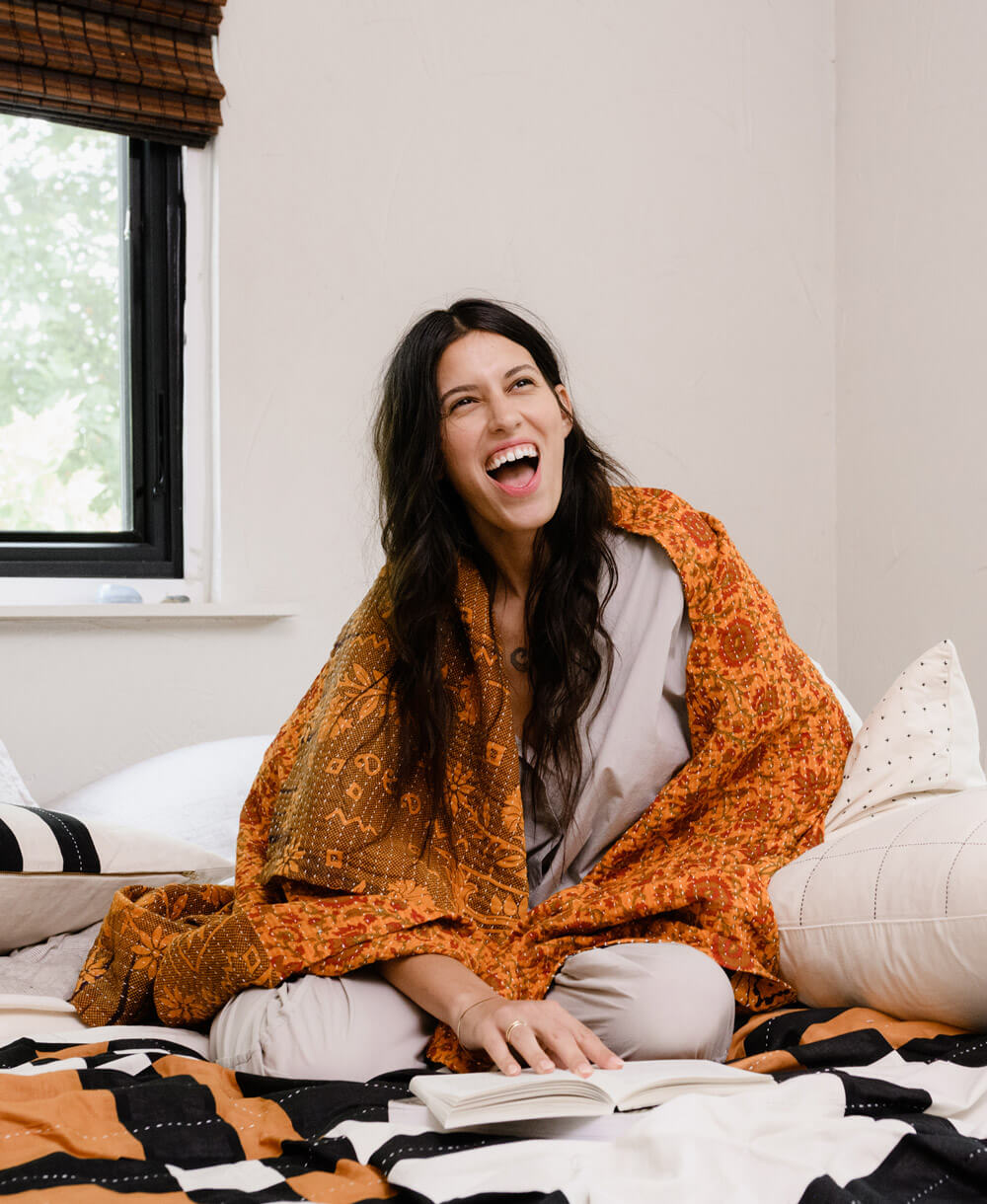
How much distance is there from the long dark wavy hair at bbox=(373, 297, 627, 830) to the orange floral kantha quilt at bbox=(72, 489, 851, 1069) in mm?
31

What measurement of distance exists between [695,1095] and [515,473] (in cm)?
80

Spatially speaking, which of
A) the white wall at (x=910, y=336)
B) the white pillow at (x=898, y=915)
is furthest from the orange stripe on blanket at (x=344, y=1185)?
the white wall at (x=910, y=336)

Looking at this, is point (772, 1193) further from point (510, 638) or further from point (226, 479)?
point (226, 479)

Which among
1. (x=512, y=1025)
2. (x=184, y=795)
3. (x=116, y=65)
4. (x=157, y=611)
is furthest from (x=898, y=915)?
(x=116, y=65)

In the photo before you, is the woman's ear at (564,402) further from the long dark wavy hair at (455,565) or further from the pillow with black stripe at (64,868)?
the pillow with black stripe at (64,868)

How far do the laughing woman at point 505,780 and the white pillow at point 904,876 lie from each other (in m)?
0.04

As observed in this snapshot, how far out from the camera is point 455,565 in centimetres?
145

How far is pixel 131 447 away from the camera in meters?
2.29

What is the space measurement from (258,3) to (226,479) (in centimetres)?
91

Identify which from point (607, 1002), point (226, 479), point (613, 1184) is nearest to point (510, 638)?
point (607, 1002)

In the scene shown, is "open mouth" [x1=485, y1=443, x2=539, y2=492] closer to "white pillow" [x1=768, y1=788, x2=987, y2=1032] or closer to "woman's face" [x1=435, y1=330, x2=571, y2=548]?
"woman's face" [x1=435, y1=330, x2=571, y2=548]

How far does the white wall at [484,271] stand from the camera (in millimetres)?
2256

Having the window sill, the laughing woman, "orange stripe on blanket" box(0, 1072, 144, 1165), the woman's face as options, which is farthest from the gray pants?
the window sill

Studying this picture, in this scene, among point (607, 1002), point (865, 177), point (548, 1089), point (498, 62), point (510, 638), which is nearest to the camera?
point (548, 1089)
